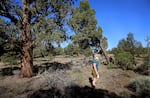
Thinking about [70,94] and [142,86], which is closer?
[70,94]

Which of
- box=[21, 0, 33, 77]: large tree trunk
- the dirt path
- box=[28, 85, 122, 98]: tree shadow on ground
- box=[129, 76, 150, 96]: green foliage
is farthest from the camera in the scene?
box=[21, 0, 33, 77]: large tree trunk

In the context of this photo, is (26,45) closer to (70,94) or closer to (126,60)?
(70,94)

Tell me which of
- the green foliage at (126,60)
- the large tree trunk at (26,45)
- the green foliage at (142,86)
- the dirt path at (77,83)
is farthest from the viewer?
the green foliage at (126,60)

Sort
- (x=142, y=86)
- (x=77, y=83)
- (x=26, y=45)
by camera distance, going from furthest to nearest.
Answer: (x=26, y=45) → (x=77, y=83) → (x=142, y=86)

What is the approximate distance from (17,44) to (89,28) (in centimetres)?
1453

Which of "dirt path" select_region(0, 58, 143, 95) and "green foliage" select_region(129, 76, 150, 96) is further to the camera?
"dirt path" select_region(0, 58, 143, 95)

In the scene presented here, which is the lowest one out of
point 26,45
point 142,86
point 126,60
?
point 142,86

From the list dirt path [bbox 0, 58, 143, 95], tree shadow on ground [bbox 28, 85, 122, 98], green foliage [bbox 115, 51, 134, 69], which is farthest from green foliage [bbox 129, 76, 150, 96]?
green foliage [bbox 115, 51, 134, 69]

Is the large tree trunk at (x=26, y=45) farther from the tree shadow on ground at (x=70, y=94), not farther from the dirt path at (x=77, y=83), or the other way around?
the tree shadow on ground at (x=70, y=94)

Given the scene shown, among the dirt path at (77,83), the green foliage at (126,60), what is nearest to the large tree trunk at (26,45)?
the dirt path at (77,83)

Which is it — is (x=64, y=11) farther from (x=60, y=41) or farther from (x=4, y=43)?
(x=4, y=43)

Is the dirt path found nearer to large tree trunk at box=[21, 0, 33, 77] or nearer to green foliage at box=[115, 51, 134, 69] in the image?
large tree trunk at box=[21, 0, 33, 77]

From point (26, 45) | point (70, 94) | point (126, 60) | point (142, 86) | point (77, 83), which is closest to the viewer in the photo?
point (70, 94)

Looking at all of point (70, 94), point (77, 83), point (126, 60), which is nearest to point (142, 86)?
point (77, 83)
